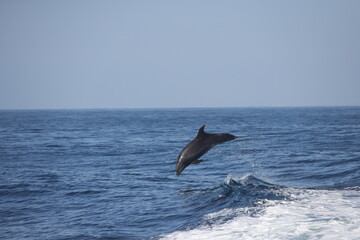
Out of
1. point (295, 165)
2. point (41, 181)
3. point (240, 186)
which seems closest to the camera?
point (240, 186)

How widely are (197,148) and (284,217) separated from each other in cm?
366

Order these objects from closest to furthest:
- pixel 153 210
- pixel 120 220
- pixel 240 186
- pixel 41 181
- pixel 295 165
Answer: pixel 120 220 < pixel 153 210 < pixel 240 186 < pixel 41 181 < pixel 295 165

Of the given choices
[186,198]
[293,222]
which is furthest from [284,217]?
[186,198]

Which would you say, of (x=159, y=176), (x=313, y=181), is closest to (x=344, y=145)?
(x=313, y=181)

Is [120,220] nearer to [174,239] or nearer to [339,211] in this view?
[174,239]

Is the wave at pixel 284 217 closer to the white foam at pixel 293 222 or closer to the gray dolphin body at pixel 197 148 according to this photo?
the white foam at pixel 293 222

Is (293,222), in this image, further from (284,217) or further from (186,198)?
(186,198)

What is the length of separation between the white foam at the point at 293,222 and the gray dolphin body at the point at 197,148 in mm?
2168

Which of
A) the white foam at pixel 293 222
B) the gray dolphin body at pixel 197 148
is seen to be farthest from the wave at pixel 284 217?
the gray dolphin body at pixel 197 148

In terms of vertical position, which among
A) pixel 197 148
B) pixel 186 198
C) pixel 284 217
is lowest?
pixel 186 198

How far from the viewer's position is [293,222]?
12609 millimetres

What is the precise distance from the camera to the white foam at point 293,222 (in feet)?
38.1

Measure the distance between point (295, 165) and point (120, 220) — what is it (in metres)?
14.1

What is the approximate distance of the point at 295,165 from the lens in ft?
83.1
